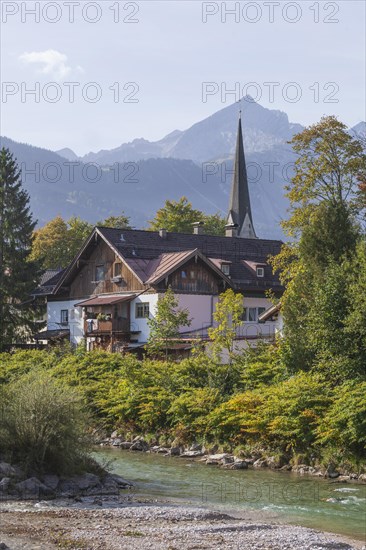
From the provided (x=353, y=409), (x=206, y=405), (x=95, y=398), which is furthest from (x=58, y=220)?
(x=353, y=409)

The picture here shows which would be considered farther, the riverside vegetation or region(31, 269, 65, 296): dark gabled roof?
region(31, 269, 65, 296): dark gabled roof

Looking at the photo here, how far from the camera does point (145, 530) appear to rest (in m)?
18.2

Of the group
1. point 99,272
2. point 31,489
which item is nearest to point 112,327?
point 99,272

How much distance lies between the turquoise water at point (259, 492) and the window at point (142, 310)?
87.7 feet

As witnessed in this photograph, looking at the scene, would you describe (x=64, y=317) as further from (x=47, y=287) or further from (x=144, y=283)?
(x=144, y=283)

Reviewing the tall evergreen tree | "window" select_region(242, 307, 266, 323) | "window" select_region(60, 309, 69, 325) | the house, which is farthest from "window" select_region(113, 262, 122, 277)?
"window" select_region(242, 307, 266, 323)

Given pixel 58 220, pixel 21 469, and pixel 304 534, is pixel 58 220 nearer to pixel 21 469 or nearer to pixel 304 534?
pixel 21 469

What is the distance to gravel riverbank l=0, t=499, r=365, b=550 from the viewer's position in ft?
55.3

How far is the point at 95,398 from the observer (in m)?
39.4

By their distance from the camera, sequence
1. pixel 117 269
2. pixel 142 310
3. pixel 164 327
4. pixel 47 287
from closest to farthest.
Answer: pixel 164 327 → pixel 142 310 → pixel 117 269 → pixel 47 287

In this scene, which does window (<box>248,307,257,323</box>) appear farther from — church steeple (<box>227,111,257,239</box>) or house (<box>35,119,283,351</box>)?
church steeple (<box>227,111,257,239</box>)

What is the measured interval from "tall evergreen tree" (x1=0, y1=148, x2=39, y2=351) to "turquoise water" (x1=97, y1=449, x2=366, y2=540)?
116 feet

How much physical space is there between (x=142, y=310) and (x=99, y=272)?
245 inches

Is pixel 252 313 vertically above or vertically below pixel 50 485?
above
